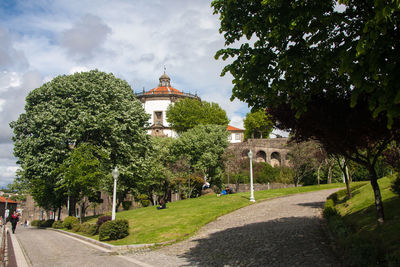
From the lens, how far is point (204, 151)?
41.7 metres

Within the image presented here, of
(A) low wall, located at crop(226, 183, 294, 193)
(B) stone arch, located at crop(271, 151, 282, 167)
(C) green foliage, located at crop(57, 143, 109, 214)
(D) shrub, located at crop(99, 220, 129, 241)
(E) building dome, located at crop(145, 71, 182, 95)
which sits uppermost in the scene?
(E) building dome, located at crop(145, 71, 182, 95)

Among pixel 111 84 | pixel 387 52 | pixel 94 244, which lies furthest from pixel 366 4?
pixel 111 84

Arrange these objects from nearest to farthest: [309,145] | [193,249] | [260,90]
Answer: [260,90] < [193,249] < [309,145]

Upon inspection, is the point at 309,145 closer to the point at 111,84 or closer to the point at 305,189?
the point at 305,189

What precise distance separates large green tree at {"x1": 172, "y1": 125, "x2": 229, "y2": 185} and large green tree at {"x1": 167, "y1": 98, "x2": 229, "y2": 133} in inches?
661

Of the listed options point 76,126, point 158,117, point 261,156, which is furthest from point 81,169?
point 261,156

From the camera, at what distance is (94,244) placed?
16.8 metres

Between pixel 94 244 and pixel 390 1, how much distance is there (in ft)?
56.0

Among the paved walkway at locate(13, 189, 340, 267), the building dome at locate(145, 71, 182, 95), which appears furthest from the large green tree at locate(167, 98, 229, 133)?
the paved walkway at locate(13, 189, 340, 267)

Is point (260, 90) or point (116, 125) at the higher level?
point (116, 125)

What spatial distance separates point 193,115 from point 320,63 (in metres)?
53.8

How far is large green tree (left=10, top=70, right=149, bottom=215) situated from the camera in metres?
26.1

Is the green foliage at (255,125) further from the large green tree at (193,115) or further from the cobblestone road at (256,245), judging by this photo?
the cobblestone road at (256,245)

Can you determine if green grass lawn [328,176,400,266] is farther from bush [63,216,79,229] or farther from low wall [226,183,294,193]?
low wall [226,183,294,193]
